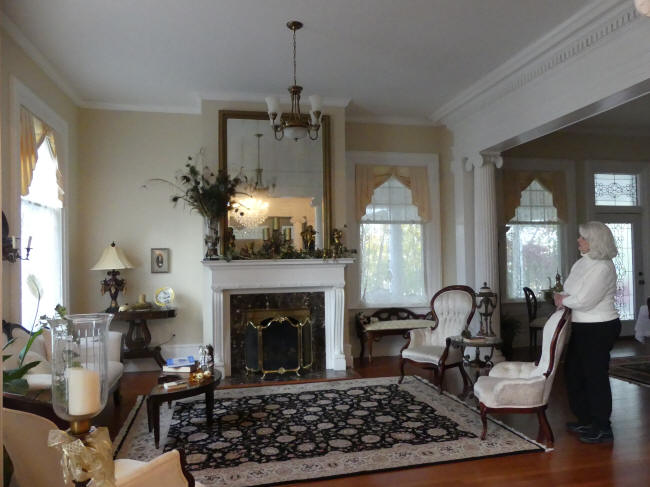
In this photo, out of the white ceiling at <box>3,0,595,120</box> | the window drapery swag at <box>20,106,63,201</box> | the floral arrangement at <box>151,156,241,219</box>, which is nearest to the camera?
the white ceiling at <box>3,0,595,120</box>

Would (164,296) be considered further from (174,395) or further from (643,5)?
(643,5)

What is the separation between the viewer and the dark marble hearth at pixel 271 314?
591 cm

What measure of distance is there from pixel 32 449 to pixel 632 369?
6168 mm

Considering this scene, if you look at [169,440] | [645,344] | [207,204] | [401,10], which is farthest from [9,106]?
[645,344]

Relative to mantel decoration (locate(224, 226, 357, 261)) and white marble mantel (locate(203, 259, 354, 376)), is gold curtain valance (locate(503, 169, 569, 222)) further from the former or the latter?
white marble mantel (locate(203, 259, 354, 376))

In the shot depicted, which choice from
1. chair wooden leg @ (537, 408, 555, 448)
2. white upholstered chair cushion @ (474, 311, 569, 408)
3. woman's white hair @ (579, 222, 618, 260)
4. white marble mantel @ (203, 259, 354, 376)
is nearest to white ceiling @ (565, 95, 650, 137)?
woman's white hair @ (579, 222, 618, 260)

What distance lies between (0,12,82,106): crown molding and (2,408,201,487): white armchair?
353 centimetres

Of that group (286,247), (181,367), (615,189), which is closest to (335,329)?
(286,247)

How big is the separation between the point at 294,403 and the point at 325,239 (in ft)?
7.15

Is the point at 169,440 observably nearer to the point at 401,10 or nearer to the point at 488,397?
the point at 488,397

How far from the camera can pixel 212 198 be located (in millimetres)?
5707

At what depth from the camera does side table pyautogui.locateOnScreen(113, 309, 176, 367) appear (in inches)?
230

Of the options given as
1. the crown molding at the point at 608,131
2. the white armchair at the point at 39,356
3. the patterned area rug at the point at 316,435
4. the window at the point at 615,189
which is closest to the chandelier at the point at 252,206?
the white armchair at the point at 39,356

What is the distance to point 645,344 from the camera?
24.1 feet
